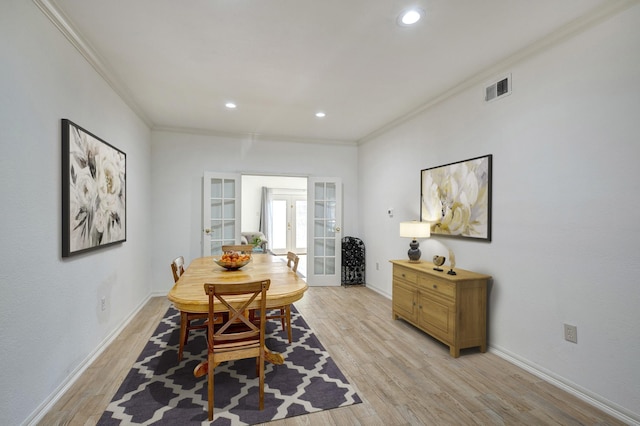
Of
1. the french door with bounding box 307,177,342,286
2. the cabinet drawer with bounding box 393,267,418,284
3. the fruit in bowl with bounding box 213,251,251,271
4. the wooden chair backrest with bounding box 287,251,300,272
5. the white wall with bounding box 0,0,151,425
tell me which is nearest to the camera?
the white wall with bounding box 0,0,151,425

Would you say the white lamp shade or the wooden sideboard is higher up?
the white lamp shade

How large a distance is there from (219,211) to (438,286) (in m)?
3.72

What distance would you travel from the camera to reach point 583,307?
2168 mm

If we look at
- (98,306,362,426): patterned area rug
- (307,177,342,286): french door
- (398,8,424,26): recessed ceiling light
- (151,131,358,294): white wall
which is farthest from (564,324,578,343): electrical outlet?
(151,131,358,294): white wall

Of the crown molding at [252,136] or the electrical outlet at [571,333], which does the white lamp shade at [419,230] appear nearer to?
the electrical outlet at [571,333]

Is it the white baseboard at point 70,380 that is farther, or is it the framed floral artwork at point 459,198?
the framed floral artwork at point 459,198

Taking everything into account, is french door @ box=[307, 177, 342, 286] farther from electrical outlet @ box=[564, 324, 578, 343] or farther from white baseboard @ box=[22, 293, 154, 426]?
electrical outlet @ box=[564, 324, 578, 343]

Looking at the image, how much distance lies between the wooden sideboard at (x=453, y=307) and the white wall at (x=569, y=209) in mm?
167

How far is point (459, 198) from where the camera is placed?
3258 millimetres

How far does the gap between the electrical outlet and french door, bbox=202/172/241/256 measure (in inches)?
176

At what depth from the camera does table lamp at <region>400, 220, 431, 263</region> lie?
3506 millimetres

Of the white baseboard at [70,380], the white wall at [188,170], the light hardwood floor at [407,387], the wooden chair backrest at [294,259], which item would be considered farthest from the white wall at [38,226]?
the white wall at [188,170]

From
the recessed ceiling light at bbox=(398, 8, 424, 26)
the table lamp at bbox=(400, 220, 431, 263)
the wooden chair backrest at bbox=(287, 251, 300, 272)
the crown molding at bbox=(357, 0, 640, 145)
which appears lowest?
the wooden chair backrest at bbox=(287, 251, 300, 272)

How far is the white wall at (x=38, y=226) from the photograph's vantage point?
1.65 metres
